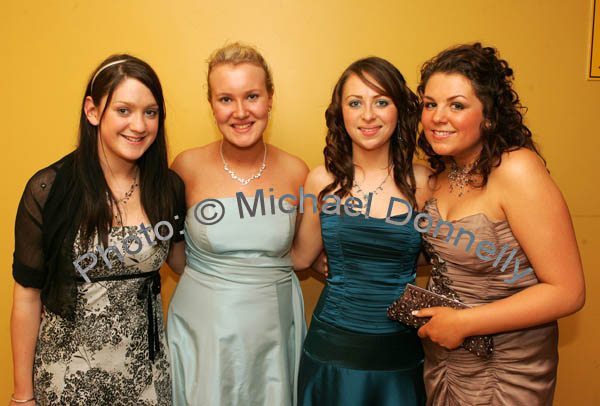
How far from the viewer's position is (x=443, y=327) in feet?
4.77

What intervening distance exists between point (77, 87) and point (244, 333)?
57.0 inches

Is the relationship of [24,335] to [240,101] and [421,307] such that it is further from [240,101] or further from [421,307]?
[421,307]

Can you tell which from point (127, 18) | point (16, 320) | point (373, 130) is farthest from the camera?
point (127, 18)

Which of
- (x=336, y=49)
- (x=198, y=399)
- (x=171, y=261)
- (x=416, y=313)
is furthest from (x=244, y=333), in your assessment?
(x=336, y=49)

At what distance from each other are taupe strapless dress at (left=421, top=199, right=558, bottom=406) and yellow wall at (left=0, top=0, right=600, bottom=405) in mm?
959

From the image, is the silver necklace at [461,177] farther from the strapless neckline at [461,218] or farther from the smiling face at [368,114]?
the smiling face at [368,114]

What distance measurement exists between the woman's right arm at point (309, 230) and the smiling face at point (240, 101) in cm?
29

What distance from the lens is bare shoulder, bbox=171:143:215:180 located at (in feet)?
5.97

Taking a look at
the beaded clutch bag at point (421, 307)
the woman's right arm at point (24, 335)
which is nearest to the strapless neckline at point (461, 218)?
the beaded clutch bag at point (421, 307)

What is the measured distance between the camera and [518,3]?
2133 millimetres

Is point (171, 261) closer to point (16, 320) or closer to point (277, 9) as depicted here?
point (16, 320)

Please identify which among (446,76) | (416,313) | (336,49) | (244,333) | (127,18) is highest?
(127,18)

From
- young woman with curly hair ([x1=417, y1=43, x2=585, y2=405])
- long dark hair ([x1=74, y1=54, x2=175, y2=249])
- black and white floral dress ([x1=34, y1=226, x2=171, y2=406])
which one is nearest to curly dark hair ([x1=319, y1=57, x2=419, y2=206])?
young woman with curly hair ([x1=417, y1=43, x2=585, y2=405])

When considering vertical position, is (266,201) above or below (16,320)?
above
